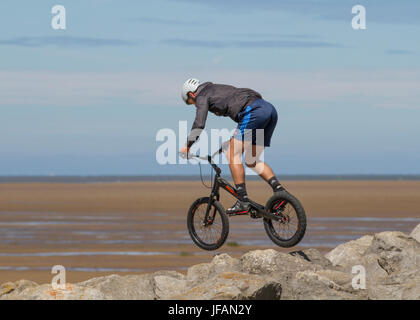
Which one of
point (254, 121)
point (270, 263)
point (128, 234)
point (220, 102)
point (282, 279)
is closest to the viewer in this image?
point (282, 279)

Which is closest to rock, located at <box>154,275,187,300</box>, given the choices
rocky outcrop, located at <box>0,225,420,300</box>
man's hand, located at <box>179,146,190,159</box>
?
rocky outcrop, located at <box>0,225,420,300</box>

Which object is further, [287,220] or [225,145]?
[225,145]

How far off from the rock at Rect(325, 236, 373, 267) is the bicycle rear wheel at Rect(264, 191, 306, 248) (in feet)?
4.33

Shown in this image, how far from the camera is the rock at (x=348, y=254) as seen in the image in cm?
1240

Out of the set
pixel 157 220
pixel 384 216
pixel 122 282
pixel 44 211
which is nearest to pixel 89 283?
pixel 122 282

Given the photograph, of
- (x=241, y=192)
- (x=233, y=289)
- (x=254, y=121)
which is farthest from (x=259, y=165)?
(x=233, y=289)

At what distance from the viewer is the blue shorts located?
1130 cm

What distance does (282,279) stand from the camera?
10031 mm

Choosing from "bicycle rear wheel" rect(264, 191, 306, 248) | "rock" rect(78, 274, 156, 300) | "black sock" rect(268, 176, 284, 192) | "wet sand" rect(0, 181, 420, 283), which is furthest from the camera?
"wet sand" rect(0, 181, 420, 283)

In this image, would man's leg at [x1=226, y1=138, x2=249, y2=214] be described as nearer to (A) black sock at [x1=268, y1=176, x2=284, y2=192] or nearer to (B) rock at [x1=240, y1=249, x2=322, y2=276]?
(A) black sock at [x1=268, y1=176, x2=284, y2=192]

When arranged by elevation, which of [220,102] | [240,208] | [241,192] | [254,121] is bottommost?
[240,208]

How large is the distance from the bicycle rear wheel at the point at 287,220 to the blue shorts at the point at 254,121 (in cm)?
88

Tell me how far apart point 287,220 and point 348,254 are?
1690mm

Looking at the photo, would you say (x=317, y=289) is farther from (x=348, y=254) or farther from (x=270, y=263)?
(x=348, y=254)
